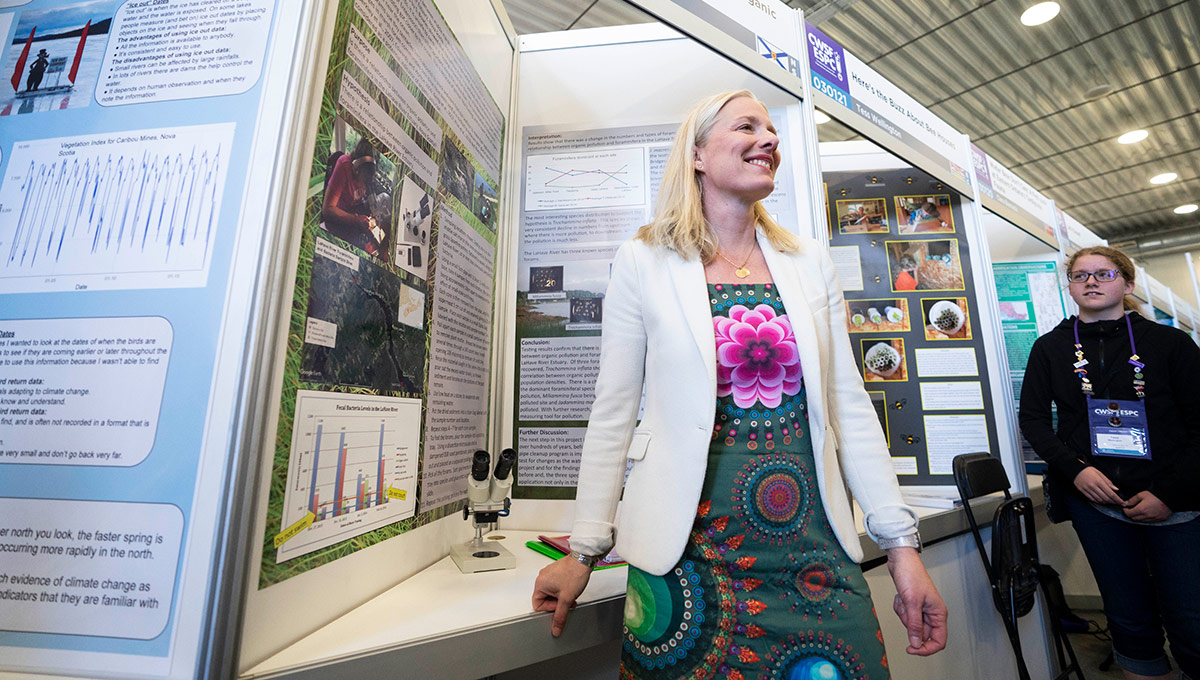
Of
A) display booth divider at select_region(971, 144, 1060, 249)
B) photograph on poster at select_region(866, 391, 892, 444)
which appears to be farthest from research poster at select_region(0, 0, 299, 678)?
display booth divider at select_region(971, 144, 1060, 249)

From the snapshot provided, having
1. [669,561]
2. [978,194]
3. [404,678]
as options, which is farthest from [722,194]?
[978,194]

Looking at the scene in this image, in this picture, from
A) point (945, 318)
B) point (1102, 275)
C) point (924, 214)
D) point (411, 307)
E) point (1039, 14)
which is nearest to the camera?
point (411, 307)

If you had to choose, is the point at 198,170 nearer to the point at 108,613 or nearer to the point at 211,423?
the point at 211,423

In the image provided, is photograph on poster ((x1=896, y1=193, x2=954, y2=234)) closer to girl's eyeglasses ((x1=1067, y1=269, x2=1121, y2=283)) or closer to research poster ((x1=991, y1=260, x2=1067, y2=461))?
girl's eyeglasses ((x1=1067, y1=269, x2=1121, y2=283))

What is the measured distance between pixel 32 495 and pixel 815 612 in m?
1.13

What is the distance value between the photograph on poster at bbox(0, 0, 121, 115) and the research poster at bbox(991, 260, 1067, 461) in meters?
4.45

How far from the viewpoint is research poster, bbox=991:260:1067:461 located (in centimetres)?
348

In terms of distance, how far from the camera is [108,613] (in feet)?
2.15

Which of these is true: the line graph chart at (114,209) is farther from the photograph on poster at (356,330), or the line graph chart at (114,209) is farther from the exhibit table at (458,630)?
the exhibit table at (458,630)

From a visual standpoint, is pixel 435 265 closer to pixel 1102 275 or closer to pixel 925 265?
pixel 925 265

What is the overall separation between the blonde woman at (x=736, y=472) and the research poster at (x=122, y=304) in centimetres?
55

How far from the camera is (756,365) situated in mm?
860

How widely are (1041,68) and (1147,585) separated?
181 inches

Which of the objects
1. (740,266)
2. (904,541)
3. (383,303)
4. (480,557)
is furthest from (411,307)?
(904,541)
